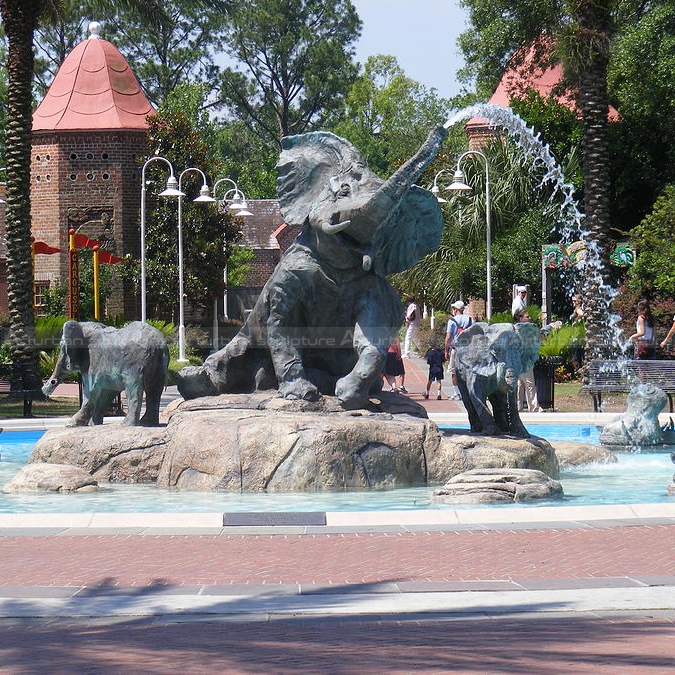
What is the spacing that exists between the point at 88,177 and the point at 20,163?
73.0ft

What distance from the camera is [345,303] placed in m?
13.3

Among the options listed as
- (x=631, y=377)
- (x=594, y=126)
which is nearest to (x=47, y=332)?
(x=594, y=126)

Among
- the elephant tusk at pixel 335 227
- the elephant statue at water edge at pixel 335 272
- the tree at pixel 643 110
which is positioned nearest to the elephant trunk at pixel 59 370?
the elephant statue at water edge at pixel 335 272

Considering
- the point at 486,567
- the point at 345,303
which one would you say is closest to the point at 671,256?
the point at 345,303

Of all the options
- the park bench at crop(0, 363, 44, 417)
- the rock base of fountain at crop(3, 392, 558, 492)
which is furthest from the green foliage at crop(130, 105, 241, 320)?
the rock base of fountain at crop(3, 392, 558, 492)

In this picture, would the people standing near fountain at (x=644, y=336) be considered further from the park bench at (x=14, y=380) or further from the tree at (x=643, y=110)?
the tree at (x=643, y=110)

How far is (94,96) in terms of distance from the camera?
4841cm

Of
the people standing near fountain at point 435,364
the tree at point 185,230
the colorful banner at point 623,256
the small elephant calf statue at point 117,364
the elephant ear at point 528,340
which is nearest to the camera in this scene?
the elephant ear at point 528,340

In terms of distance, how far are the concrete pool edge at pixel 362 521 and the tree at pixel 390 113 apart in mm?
74617

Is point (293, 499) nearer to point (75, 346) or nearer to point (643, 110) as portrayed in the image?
point (75, 346)

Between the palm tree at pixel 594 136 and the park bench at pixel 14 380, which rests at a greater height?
the palm tree at pixel 594 136

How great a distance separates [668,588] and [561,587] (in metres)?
0.60

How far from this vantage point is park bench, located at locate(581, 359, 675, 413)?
19172 mm

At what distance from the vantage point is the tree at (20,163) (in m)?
24.9
